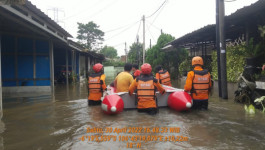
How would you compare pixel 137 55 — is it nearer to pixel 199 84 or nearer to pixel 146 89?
pixel 199 84

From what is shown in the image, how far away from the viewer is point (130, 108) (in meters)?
6.18

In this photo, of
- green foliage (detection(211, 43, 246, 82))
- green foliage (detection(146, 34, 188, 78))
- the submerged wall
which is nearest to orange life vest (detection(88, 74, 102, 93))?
green foliage (detection(211, 43, 246, 82))

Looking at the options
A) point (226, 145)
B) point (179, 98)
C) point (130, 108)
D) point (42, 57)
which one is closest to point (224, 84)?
point (179, 98)

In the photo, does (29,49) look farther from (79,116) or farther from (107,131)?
(107,131)

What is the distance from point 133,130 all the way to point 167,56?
698 inches

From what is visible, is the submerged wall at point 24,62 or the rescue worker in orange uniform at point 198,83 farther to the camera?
the submerged wall at point 24,62

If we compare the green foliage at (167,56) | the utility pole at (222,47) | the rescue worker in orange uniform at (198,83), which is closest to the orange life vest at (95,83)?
the rescue worker in orange uniform at (198,83)

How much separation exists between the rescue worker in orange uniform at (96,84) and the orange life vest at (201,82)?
2.65 metres

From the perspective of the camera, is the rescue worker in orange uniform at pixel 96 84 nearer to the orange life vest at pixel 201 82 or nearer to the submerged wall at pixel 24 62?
the orange life vest at pixel 201 82

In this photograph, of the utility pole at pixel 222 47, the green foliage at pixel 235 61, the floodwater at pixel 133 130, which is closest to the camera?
the floodwater at pixel 133 130

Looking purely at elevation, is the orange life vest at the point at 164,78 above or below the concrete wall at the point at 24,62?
A: below

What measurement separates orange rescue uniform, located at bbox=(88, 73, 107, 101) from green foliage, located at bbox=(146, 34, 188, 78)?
14.3 m

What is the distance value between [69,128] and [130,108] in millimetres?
1957

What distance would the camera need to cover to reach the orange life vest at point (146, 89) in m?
5.44
